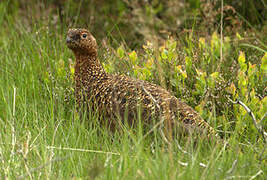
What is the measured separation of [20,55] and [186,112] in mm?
2034

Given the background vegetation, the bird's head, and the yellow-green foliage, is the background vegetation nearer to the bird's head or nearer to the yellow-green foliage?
the yellow-green foliage

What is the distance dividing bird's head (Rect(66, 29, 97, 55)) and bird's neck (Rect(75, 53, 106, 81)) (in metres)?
0.04

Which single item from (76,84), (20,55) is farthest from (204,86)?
(20,55)

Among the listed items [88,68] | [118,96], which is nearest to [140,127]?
[118,96]

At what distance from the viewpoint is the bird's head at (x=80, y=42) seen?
3512 millimetres

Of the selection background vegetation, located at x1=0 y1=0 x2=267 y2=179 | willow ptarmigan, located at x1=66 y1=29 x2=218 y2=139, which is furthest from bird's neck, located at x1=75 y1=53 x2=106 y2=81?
background vegetation, located at x1=0 y1=0 x2=267 y2=179

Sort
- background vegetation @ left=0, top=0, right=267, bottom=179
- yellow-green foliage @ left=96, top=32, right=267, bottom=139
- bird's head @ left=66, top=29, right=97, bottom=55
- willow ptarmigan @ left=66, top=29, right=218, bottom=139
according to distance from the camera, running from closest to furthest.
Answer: background vegetation @ left=0, top=0, right=267, bottom=179, willow ptarmigan @ left=66, top=29, right=218, bottom=139, yellow-green foliage @ left=96, top=32, right=267, bottom=139, bird's head @ left=66, top=29, right=97, bottom=55

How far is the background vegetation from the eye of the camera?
8.03 feet

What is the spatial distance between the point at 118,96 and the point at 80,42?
21.6 inches

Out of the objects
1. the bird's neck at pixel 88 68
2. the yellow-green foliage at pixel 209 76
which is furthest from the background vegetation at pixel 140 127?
the bird's neck at pixel 88 68

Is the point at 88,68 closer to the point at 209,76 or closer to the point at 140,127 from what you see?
the point at 209,76

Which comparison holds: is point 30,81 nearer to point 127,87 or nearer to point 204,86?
point 127,87

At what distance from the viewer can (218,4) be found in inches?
202

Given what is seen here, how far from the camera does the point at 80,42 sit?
3535 millimetres
